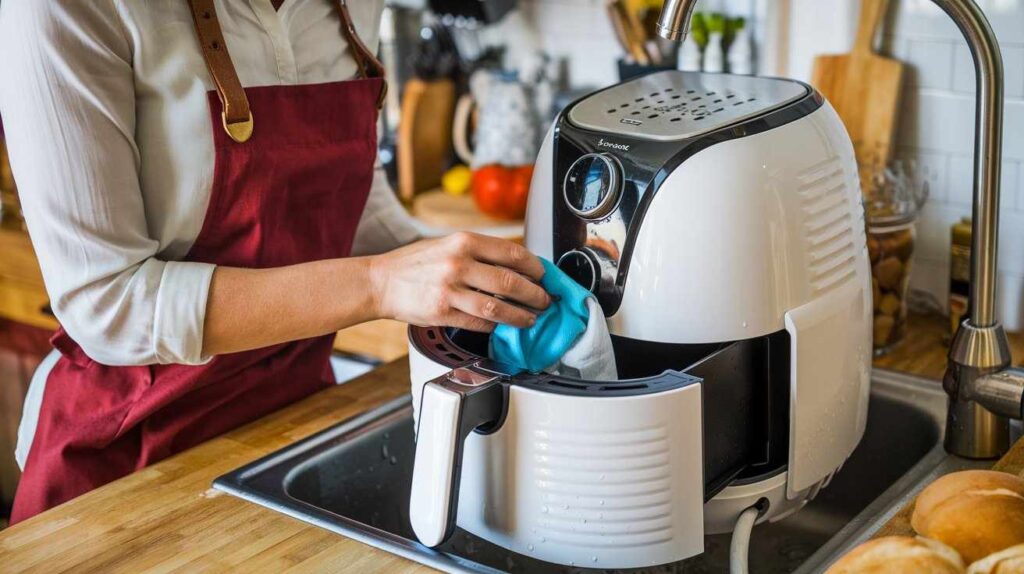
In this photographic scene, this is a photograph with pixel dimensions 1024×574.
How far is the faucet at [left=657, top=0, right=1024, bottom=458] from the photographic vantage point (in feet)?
2.70

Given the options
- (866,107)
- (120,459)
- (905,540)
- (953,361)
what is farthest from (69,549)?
(866,107)

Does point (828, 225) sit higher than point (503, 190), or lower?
higher

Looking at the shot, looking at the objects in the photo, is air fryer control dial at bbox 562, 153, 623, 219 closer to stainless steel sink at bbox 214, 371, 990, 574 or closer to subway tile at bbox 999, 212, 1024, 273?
stainless steel sink at bbox 214, 371, 990, 574

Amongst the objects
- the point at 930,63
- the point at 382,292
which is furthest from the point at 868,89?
the point at 382,292

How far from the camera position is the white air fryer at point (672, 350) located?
0.71m

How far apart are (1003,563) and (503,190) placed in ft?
4.05

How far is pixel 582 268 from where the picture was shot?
0.81 meters

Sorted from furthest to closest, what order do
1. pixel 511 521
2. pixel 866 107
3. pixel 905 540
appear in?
pixel 866 107 < pixel 511 521 < pixel 905 540

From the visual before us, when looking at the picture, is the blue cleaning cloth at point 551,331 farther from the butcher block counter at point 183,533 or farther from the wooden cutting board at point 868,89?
the wooden cutting board at point 868,89

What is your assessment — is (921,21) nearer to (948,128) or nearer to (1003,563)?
(948,128)

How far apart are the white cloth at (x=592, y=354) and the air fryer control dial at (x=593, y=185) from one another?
0.22 feet

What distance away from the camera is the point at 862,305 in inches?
33.6

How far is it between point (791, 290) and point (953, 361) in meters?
0.20

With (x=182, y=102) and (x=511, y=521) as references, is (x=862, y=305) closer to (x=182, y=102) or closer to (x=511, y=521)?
(x=511, y=521)
